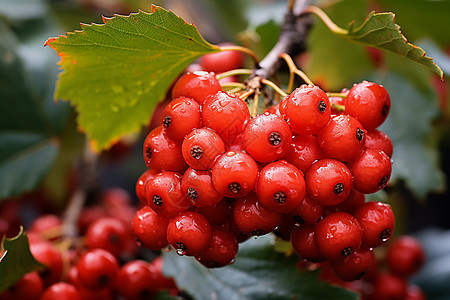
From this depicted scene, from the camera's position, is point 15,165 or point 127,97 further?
point 15,165

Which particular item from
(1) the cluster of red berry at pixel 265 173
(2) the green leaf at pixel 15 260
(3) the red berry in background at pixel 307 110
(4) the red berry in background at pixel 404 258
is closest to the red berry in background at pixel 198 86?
(1) the cluster of red berry at pixel 265 173

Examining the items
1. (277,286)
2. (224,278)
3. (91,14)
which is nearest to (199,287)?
(224,278)

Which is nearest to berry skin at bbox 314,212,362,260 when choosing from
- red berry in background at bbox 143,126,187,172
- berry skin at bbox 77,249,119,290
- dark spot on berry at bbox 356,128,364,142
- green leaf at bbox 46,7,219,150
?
dark spot on berry at bbox 356,128,364,142

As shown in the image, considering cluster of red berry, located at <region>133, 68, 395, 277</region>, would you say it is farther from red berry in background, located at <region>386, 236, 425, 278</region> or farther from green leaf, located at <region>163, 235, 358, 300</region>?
red berry in background, located at <region>386, 236, 425, 278</region>

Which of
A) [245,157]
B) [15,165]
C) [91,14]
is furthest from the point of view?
[91,14]

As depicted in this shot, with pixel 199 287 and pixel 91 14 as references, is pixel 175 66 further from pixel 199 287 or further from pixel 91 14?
pixel 91 14

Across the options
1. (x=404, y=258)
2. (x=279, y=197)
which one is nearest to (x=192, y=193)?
(x=279, y=197)
